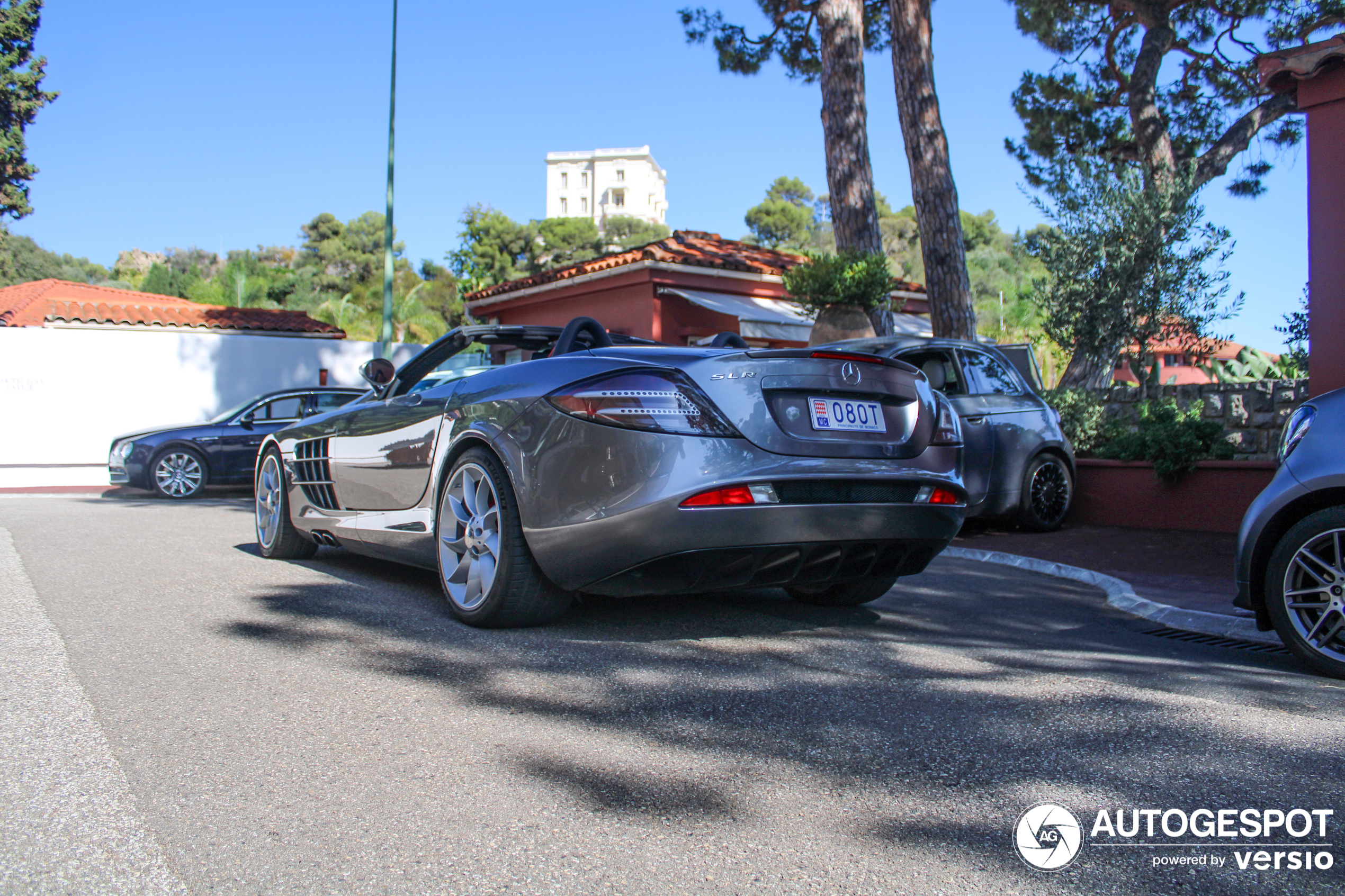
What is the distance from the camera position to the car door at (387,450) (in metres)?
4.95

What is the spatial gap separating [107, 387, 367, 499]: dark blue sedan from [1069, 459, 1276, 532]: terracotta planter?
359 inches

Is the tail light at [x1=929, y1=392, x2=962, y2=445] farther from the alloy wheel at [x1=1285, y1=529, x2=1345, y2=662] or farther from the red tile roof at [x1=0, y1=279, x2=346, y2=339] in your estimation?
the red tile roof at [x1=0, y1=279, x2=346, y2=339]

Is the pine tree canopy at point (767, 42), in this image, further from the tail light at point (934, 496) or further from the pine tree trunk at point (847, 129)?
the tail light at point (934, 496)

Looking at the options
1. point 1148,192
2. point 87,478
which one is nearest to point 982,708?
point 1148,192

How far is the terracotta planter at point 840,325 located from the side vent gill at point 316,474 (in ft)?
24.6

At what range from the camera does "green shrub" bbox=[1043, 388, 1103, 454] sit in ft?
33.1

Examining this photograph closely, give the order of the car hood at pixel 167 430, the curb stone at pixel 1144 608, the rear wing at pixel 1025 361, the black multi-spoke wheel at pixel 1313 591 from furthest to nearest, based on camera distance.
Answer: the car hood at pixel 167 430 < the rear wing at pixel 1025 361 < the curb stone at pixel 1144 608 < the black multi-spoke wheel at pixel 1313 591

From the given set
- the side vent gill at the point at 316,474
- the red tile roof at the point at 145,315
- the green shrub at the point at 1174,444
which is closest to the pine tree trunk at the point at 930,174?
the green shrub at the point at 1174,444

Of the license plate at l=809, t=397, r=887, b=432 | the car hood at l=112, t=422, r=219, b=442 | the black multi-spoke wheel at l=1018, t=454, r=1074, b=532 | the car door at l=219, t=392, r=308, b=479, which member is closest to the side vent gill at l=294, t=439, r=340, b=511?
the license plate at l=809, t=397, r=887, b=432

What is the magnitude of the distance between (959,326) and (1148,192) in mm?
2965

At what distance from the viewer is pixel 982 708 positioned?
133 inches

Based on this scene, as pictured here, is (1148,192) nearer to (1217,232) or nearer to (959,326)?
(1217,232)

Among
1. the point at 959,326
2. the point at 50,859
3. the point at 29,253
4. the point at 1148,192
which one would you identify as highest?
the point at 29,253

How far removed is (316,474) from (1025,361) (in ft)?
33.2
